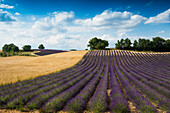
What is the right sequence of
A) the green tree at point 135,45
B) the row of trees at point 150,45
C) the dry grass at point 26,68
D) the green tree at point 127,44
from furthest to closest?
the green tree at point 127,44 < the green tree at point 135,45 < the row of trees at point 150,45 < the dry grass at point 26,68

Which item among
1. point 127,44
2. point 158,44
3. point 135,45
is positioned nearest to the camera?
point 158,44

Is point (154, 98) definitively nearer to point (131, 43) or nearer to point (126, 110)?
point (126, 110)

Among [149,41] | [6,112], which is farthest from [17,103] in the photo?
[149,41]

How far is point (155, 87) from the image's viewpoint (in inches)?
261

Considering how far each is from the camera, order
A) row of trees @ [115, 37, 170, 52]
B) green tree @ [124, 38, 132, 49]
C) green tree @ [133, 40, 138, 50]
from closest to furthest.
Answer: row of trees @ [115, 37, 170, 52], green tree @ [133, 40, 138, 50], green tree @ [124, 38, 132, 49]

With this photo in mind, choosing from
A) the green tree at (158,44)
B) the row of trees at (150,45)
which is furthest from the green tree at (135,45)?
the green tree at (158,44)

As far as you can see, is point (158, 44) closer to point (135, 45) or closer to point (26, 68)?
point (135, 45)

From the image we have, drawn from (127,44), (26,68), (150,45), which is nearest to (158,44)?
(150,45)

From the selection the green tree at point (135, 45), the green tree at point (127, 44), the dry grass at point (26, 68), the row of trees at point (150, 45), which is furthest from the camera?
the green tree at point (127, 44)

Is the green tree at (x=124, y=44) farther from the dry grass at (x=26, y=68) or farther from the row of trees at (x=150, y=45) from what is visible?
the dry grass at (x=26, y=68)

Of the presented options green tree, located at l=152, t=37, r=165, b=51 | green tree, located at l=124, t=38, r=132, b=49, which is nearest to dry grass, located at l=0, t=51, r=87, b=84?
green tree, located at l=124, t=38, r=132, b=49

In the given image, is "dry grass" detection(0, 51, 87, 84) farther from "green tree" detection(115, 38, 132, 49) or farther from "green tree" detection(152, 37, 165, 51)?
"green tree" detection(152, 37, 165, 51)

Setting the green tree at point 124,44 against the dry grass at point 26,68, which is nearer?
the dry grass at point 26,68

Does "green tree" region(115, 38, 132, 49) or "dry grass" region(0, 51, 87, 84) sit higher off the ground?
"green tree" region(115, 38, 132, 49)
